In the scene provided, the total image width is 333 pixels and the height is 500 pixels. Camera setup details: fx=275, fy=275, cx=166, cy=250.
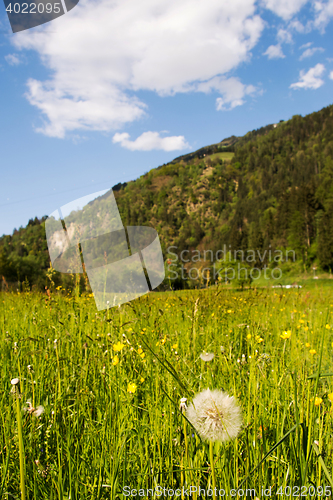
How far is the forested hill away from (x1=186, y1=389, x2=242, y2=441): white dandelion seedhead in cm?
4390

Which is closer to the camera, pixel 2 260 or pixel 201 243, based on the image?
pixel 2 260

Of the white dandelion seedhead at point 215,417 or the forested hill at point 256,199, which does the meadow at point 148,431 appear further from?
the forested hill at point 256,199

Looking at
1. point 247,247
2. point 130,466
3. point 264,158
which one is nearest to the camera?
point 130,466

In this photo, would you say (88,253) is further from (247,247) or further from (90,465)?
(247,247)

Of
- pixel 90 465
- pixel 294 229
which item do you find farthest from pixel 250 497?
pixel 294 229

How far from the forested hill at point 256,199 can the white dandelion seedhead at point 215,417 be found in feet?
144

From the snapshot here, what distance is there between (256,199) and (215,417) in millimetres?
129516

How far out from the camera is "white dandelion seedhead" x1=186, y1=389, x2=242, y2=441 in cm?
81

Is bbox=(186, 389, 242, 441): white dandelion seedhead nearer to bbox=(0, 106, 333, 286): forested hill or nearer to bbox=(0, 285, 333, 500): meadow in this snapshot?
bbox=(0, 285, 333, 500): meadow

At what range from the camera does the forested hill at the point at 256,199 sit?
64812 millimetres

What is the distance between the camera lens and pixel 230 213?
148m

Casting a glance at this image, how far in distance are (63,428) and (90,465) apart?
319mm

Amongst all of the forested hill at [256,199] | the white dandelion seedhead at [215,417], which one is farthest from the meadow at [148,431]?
the forested hill at [256,199]

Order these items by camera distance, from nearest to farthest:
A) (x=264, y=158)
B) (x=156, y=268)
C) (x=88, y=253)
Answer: (x=88, y=253)
(x=156, y=268)
(x=264, y=158)
